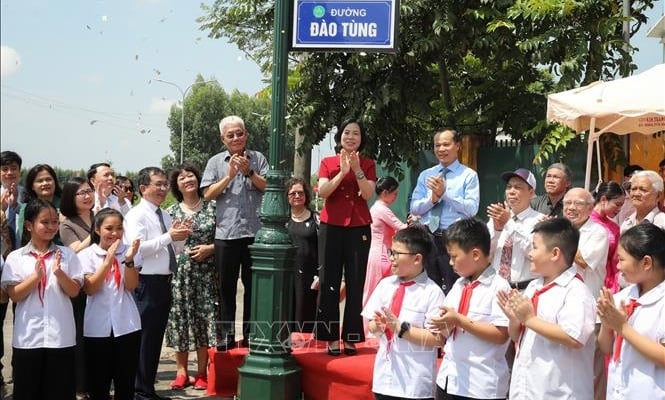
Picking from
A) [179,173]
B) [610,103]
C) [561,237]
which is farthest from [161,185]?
[610,103]

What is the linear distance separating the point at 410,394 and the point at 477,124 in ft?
29.4

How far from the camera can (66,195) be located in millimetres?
5664

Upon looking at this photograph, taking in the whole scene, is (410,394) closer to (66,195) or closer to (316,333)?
(316,333)

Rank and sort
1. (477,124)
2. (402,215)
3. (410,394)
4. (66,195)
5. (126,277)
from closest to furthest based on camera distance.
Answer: (410,394) < (126,277) < (66,195) < (477,124) < (402,215)

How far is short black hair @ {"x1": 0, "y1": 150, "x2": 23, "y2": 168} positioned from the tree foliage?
19.5 ft

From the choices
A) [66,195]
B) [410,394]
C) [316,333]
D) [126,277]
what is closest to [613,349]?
[410,394]

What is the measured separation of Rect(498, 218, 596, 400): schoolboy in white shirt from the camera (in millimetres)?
3574

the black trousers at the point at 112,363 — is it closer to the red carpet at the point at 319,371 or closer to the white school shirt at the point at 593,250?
the red carpet at the point at 319,371

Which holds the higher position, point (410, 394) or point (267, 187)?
point (267, 187)

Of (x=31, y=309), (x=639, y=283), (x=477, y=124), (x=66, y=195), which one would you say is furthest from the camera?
(x=477, y=124)

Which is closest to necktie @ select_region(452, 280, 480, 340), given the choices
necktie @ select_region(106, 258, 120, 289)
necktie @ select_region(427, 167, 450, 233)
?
necktie @ select_region(427, 167, 450, 233)

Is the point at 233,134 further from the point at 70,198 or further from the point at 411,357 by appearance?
the point at 411,357

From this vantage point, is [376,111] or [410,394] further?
[376,111]

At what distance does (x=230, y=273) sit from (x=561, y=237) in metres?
3.02
